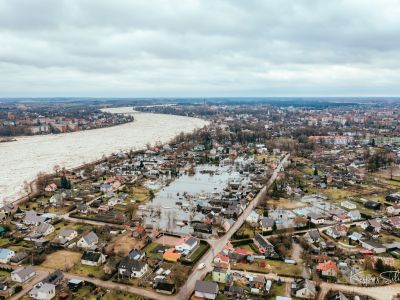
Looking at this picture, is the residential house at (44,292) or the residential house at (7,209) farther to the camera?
the residential house at (7,209)

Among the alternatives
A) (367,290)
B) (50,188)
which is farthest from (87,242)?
(367,290)

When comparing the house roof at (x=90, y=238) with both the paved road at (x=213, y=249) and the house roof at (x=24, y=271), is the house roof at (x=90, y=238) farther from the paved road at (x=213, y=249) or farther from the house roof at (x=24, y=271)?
the paved road at (x=213, y=249)

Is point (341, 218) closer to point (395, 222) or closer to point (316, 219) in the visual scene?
point (316, 219)

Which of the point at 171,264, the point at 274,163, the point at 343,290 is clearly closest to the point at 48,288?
the point at 171,264

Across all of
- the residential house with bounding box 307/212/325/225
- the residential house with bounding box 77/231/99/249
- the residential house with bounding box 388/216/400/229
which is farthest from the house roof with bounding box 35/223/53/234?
the residential house with bounding box 388/216/400/229

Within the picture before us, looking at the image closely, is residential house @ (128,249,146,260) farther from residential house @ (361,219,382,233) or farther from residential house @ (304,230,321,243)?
residential house @ (361,219,382,233)

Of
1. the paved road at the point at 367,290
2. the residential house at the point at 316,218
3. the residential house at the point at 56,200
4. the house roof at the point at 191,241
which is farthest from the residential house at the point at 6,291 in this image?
the residential house at the point at 316,218
